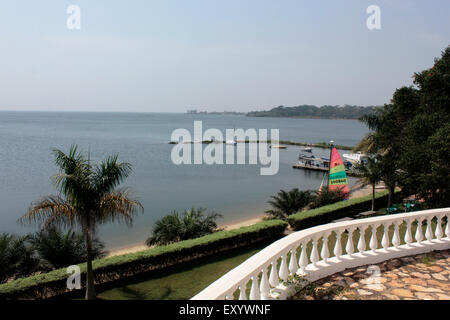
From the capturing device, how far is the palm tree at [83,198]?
30.6ft

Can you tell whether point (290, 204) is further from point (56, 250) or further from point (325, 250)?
point (325, 250)

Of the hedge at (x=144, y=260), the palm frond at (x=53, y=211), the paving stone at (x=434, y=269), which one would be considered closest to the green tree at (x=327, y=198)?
the hedge at (x=144, y=260)

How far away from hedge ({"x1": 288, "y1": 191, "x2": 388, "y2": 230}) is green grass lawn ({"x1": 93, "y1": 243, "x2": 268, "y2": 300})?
188 inches

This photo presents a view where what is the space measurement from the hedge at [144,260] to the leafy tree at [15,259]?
95.2 inches

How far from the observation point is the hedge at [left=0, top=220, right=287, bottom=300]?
33.2 ft

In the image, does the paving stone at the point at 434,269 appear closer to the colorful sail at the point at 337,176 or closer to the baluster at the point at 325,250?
the baluster at the point at 325,250

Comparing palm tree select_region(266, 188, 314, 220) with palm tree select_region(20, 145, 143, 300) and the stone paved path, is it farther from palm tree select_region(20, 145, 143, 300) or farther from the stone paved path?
the stone paved path

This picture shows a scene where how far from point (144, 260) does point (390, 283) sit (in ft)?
28.6

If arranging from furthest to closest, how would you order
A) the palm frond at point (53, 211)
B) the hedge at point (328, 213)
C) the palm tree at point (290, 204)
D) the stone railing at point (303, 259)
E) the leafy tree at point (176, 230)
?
Result: the palm tree at point (290, 204)
the hedge at point (328, 213)
the leafy tree at point (176, 230)
the palm frond at point (53, 211)
the stone railing at point (303, 259)

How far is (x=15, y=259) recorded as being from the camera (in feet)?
41.2

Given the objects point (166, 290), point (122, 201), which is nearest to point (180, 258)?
point (166, 290)

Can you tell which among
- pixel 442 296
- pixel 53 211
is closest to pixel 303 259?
pixel 442 296

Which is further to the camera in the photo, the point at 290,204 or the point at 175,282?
the point at 290,204
